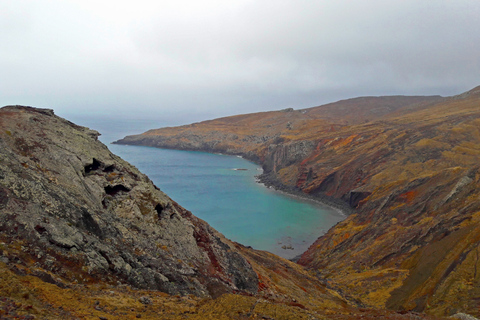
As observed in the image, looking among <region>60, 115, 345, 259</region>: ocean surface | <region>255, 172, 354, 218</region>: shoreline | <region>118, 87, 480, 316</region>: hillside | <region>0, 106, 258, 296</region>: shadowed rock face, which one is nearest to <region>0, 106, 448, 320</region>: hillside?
<region>0, 106, 258, 296</region>: shadowed rock face

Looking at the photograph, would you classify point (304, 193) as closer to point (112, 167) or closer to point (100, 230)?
point (112, 167)

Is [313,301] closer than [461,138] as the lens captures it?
Yes

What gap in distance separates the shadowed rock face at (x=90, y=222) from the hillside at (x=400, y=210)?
15.8 meters

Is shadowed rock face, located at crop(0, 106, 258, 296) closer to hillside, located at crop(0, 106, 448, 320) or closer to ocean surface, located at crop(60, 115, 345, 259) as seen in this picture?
hillside, located at crop(0, 106, 448, 320)

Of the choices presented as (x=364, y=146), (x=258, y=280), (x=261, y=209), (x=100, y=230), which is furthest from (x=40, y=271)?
(x=364, y=146)

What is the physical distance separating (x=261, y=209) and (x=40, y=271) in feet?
194

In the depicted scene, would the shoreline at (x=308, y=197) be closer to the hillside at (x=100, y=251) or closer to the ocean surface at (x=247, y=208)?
the ocean surface at (x=247, y=208)

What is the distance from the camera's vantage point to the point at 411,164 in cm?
6812

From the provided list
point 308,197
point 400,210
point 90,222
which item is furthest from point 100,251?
point 308,197

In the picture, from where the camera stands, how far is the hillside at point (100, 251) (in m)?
Answer: 10.9

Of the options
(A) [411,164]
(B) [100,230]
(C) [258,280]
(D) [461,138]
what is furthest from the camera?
(D) [461,138]

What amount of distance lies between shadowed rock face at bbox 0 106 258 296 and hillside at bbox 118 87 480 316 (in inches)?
621

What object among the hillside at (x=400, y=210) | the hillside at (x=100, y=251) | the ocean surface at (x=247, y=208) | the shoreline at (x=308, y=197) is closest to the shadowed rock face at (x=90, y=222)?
the hillside at (x=100, y=251)

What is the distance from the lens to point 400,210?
1801 inches
